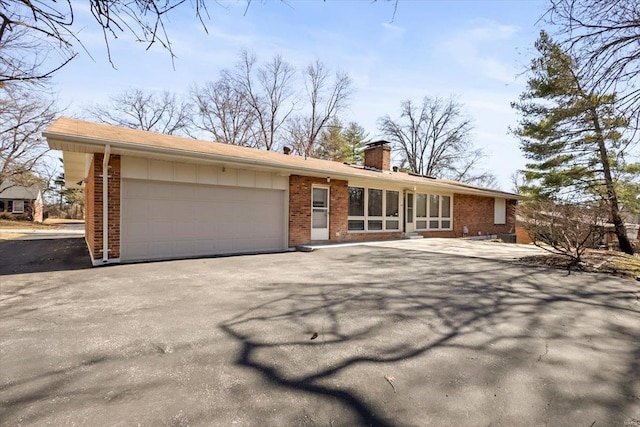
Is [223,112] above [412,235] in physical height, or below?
above

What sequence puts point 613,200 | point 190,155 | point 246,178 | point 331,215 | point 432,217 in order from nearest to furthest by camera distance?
point 190,155 → point 246,178 → point 613,200 → point 331,215 → point 432,217

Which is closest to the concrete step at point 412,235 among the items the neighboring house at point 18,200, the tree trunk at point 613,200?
the tree trunk at point 613,200

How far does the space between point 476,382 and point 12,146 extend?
30.7 m

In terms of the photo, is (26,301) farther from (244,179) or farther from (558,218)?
(558,218)

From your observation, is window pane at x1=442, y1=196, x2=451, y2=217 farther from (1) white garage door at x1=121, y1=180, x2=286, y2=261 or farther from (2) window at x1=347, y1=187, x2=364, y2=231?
(1) white garage door at x1=121, y1=180, x2=286, y2=261

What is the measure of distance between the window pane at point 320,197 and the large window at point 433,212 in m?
5.23

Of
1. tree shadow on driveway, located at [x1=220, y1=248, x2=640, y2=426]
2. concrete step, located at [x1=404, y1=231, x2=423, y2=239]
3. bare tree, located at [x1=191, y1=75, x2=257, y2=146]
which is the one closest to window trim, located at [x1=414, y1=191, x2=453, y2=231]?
concrete step, located at [x1=404, y1=231, x2=423, y2=239]

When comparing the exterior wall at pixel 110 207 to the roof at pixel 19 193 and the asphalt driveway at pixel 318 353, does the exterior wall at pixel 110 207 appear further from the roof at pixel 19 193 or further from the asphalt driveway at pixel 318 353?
the roof at pixel 19 193

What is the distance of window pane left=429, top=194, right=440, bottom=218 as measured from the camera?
1557 centimetres

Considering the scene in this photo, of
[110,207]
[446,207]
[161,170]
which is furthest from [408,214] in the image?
[110,207]

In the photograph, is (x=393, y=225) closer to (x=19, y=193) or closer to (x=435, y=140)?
(x=435, y=140)

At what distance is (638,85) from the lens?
18.0 feet

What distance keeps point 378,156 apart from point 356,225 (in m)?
4.97

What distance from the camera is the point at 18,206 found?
34.9m
